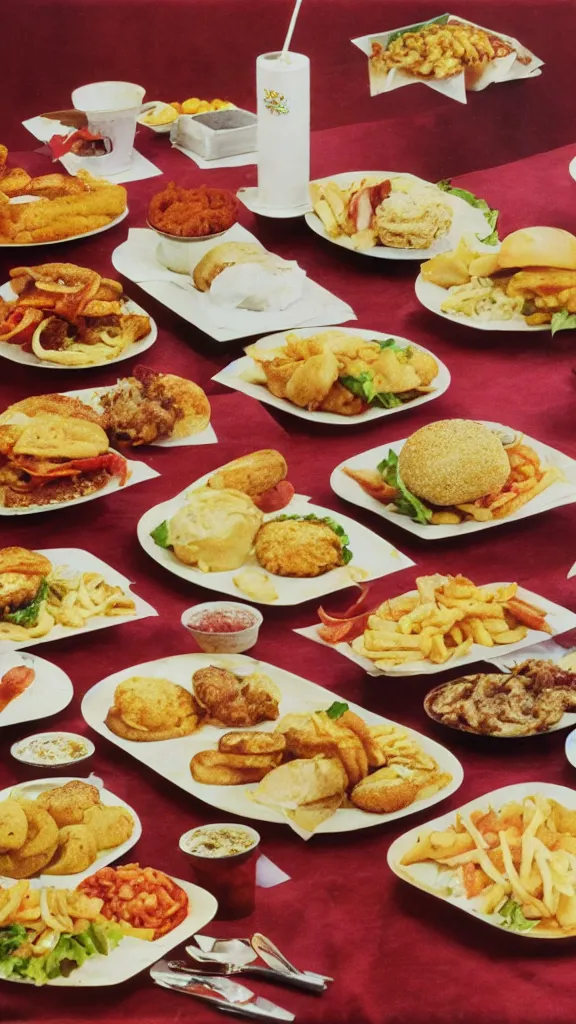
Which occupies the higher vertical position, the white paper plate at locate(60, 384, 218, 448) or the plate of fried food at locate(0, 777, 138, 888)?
the plate of fried food at locate(0, 777, 138, 888)

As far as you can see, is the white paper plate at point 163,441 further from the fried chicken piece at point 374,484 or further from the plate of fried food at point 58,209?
the plate of fried food at point 58,209

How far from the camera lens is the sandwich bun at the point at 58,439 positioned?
9.01 feet

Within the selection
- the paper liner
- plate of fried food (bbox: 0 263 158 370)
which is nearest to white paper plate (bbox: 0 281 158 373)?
plate of fried food (bbox: 0 263 158 370)

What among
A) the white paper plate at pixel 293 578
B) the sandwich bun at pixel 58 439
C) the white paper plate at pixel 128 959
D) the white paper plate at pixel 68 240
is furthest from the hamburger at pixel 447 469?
the white paper plate at pixel 68 240

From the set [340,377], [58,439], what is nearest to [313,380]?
[340,377]

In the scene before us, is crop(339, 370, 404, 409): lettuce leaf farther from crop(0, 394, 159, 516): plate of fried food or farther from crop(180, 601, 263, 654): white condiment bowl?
crop(180, 601, 263, 654): white condiment bowl

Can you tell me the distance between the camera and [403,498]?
2.71 meters

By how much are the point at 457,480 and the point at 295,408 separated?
1.81 feet

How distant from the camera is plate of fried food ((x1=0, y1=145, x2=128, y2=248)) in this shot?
3.87 m

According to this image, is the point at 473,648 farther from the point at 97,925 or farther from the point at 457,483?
the point at 97,925

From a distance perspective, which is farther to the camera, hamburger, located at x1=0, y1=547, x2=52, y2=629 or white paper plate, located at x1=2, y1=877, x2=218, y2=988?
hamburger, located at x1=0, y1=547, x2=52, y2=629

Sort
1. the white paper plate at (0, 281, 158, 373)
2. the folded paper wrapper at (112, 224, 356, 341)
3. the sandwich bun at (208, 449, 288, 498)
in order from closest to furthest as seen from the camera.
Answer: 1. the sandwich bun at (208, 449, 288, 498)
2. the white paper plate at (0, 281, 158, 373)
3. the folded paper wrapper at (112, 224, 356, 341)

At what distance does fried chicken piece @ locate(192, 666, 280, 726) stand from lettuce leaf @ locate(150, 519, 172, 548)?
44 cm

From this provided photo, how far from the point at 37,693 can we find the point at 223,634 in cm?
29
